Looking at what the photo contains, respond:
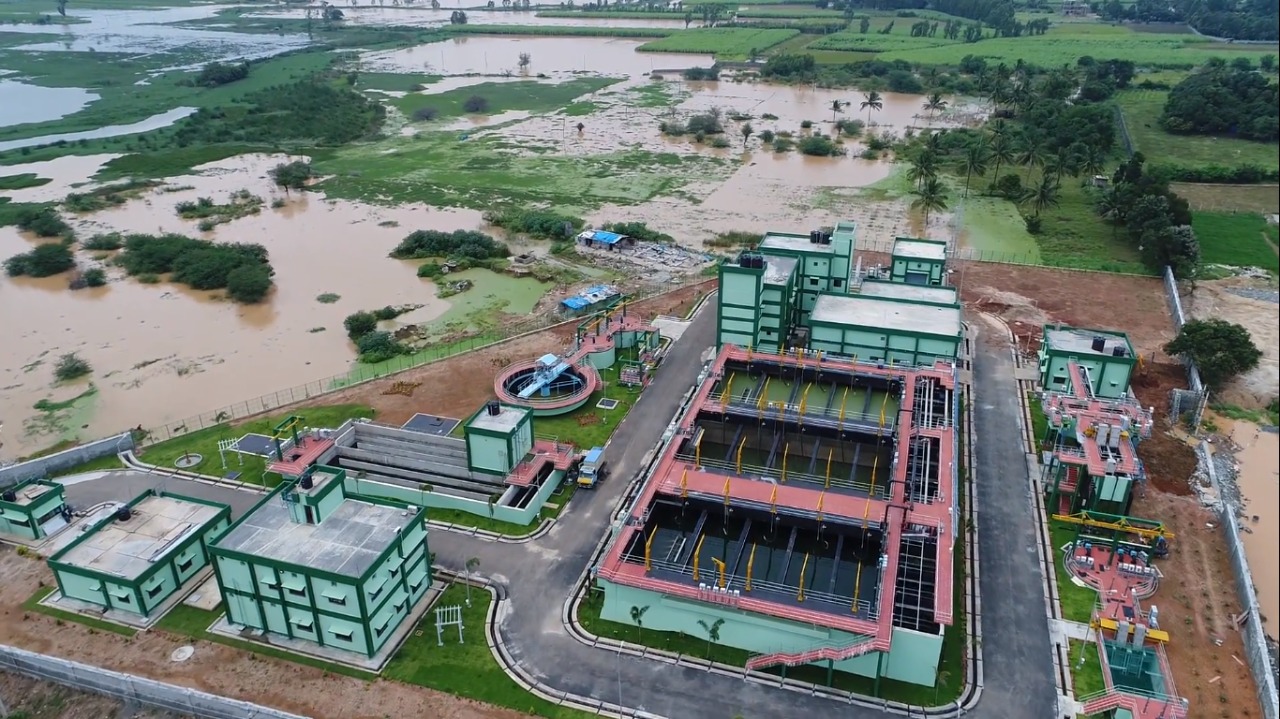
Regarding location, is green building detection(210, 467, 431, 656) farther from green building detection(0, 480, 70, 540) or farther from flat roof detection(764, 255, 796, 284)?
flat roof detection(764, 255, 796, 284)

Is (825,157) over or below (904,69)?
below

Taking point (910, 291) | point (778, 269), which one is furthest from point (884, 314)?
point (778, 269)

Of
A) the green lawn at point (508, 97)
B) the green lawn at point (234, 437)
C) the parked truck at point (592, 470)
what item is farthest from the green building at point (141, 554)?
the green lawn at point (508, 97)

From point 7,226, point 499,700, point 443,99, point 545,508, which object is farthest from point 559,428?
point 443,99

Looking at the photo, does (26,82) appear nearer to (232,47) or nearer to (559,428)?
(232,47)

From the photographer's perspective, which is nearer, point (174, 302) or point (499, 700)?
point (499, 700)

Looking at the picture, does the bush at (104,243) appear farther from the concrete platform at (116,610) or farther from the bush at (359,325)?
the concrete platform at (116,610)

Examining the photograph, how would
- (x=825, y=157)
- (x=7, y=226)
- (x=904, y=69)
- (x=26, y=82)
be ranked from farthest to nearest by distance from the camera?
(x=904, y=69) → (x=26, y=82) → (x=825, y=157) → (x=7, y=226)
